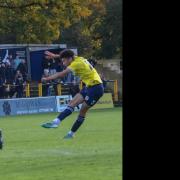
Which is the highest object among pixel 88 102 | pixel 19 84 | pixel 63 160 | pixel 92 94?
pixel 92 94

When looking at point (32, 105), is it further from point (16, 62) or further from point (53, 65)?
point (53, 65)

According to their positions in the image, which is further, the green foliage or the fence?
the fence

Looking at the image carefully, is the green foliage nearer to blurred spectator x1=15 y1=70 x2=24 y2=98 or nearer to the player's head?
blurred spectator x1=15 y1=70 x2=24 y2=98

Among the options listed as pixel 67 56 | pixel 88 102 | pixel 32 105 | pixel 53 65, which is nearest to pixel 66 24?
pixel 32 105

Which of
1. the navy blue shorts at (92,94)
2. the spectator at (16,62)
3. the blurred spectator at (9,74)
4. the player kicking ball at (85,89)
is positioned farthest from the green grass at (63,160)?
the spectator at (16,62)

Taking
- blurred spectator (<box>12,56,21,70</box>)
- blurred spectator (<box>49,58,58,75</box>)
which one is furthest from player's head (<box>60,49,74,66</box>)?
blurred spectator (<box>49,58,58,75</box>)

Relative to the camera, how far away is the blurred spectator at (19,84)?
123ft

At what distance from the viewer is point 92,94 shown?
1467 cm

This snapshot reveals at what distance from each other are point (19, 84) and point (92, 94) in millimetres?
23639

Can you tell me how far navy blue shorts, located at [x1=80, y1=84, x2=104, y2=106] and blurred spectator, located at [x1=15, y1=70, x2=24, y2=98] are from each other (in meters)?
22.7

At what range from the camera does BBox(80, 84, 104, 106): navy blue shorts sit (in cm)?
1450

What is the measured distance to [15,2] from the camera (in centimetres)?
3381

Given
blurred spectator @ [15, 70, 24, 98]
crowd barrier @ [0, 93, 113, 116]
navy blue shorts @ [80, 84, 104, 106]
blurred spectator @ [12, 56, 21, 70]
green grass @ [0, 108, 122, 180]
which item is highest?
navy blue shorts @ [80, 84, 104, 106]
